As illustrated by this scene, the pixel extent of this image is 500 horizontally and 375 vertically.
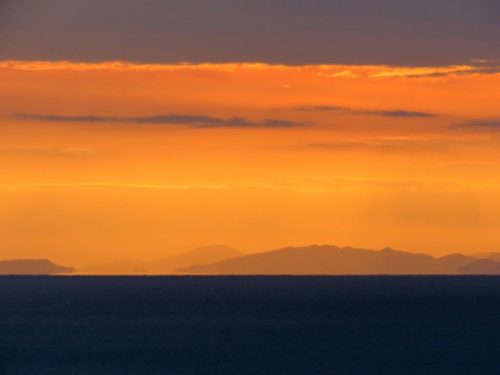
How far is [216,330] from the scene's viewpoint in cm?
10694

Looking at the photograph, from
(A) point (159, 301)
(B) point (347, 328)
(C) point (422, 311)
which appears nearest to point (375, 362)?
(B) point (347, 328)

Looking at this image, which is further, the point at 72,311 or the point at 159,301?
the point at 159,301

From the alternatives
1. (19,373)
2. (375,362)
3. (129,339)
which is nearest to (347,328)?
(129,339)

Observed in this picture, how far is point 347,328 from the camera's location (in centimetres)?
10806

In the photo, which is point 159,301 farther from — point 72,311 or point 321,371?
point 321,371

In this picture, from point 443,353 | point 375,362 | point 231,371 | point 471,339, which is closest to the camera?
point 231,371

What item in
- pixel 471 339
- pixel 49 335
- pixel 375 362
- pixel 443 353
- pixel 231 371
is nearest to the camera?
pixel 231 371

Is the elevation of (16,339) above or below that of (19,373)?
above

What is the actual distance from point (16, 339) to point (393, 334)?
90.1 ft

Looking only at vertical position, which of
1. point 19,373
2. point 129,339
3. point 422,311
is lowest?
point 19,373

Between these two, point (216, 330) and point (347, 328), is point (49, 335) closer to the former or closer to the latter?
point (216, 330)

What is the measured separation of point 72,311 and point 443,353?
215ft

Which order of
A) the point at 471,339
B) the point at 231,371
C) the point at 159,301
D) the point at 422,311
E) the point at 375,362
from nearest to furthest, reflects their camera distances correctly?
1. the point at 231,371
2. the point at 375,362
3. the point at 471,339
4. the point at 422,311
5. the point at 159,301

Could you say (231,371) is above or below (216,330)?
below
